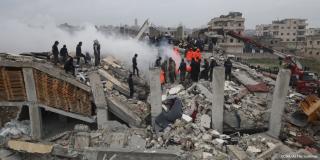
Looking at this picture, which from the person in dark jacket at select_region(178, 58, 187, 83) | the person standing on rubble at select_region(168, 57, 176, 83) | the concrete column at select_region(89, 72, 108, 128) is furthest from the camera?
the person standing on rubble at select_region(168, 57, 176, 83)

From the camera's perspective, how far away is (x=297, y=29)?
225 feet

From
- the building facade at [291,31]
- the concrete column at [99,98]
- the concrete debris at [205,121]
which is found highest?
the building facade at [291,31]

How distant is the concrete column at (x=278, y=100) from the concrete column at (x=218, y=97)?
5.98 ft

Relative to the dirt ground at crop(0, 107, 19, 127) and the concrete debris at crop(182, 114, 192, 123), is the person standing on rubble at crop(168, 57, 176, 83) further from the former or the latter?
the dirt ground at crop(0, 107, 19, 127)

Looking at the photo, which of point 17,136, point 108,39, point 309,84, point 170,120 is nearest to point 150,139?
point 170,120

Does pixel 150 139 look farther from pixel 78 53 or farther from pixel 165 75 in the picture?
pixel 78 53

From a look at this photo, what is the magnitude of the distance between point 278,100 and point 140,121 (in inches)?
191

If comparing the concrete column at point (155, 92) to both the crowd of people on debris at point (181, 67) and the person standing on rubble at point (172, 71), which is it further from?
the person standing on rubble at point (172, 71)

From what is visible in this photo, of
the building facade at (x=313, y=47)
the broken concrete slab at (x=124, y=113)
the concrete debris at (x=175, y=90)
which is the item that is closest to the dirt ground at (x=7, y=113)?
the broken concrete slab at (x=124, y=113)

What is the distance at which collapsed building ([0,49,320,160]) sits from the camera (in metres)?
10.3

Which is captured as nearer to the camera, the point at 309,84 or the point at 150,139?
the point at 150,139

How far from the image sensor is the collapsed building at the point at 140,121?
404 inches

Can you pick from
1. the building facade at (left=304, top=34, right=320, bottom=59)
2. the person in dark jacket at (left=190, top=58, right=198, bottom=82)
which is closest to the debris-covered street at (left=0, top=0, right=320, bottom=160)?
the person in dark jacket at (left=190, top=58, right=198, bottom=82)

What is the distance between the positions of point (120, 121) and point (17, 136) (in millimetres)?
3609
